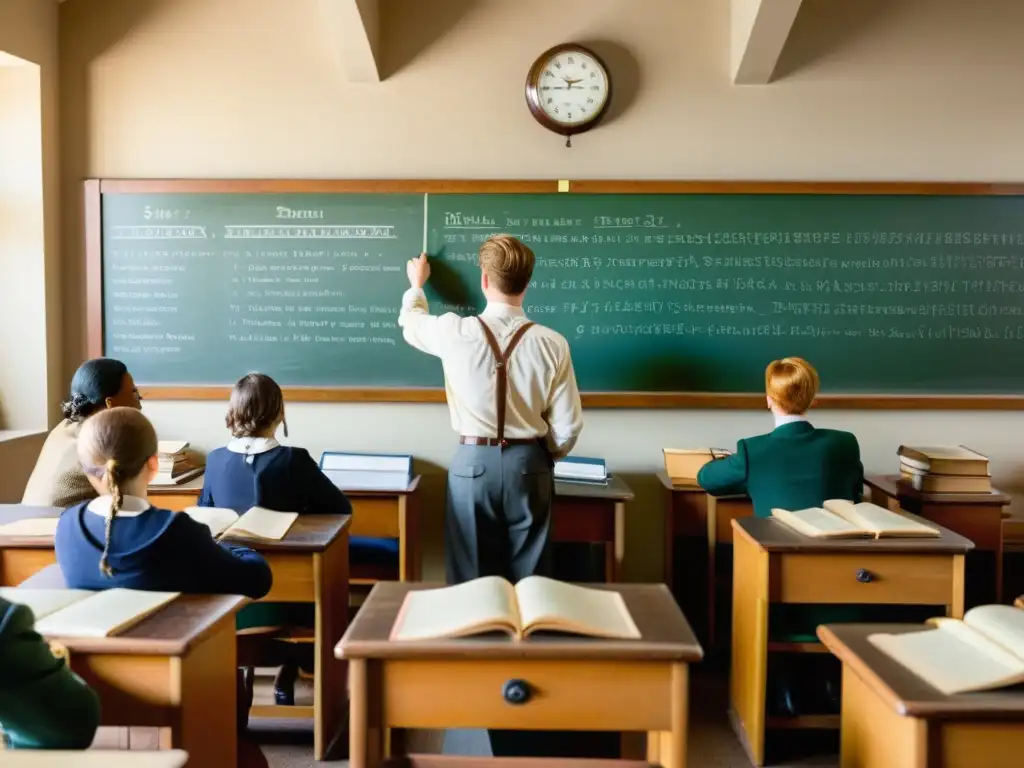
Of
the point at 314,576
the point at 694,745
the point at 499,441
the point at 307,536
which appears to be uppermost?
the point at 499,441

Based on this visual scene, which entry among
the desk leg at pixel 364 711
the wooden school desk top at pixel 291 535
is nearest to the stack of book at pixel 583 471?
the wooden school desk top at pixel 291 535

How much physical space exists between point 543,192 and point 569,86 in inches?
18.1

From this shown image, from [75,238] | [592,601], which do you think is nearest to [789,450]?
[592,601]

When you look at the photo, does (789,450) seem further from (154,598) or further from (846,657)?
(154,598)

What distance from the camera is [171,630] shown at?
4.88 feet

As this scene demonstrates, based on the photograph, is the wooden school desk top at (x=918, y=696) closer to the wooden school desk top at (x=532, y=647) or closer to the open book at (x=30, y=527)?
the wooden school desk top at (x=532, y=647)

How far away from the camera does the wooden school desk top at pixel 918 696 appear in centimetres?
125

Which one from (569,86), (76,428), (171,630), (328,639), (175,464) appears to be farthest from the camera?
(569,86)

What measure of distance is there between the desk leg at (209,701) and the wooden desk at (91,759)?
11.4 inches

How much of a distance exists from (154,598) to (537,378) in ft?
4.37

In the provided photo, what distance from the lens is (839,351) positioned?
3.64 metres

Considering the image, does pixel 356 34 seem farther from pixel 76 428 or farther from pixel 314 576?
pixel 314 576

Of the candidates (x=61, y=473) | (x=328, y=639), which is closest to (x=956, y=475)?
(x=328, y=639)

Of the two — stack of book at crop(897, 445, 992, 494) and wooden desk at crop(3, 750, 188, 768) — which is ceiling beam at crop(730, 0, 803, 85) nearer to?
stack of book at crop(897, 445, 992, 494)
